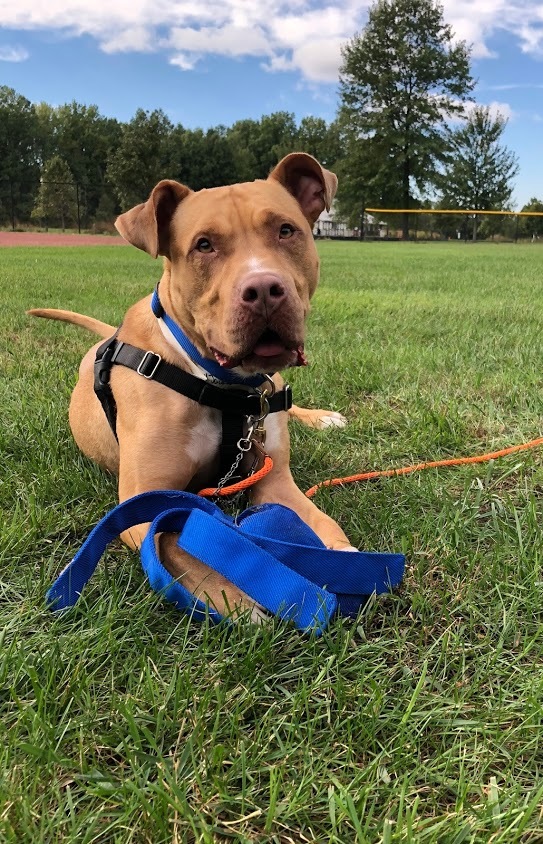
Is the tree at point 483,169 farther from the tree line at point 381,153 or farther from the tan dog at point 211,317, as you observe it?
the tan dog at point 211,317

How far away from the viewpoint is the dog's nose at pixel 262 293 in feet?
7.59

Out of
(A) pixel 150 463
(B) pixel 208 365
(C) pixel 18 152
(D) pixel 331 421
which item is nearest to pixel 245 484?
(A) pixel 150 463

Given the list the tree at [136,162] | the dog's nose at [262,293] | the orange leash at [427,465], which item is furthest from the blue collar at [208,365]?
the tree at [136,162]

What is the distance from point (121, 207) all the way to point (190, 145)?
2218 cm

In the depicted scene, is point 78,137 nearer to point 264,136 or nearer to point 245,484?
point 264,136

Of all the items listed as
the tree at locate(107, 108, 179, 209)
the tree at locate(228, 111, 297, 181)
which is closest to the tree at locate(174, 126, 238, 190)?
the tree at locate(228, 111, 297, 181)

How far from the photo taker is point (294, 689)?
5.60 ft

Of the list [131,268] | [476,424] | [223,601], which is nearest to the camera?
[223,601]

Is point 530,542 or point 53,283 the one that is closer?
point 530,542

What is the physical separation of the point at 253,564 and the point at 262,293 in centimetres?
97

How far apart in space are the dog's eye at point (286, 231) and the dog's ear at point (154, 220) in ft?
1.61

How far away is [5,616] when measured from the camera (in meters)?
1.96

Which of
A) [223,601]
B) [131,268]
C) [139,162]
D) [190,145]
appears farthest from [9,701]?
[190,145]

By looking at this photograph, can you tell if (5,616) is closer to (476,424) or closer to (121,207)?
(476,424)
